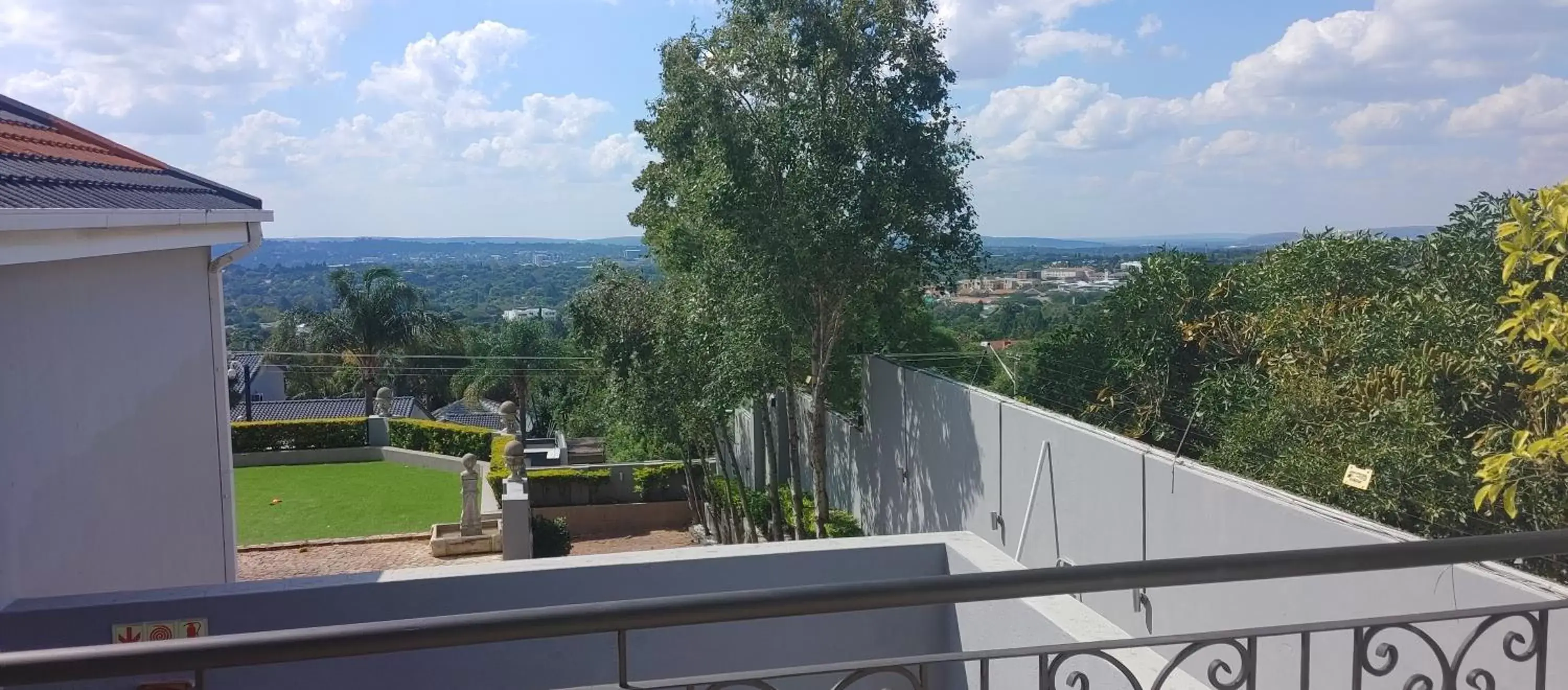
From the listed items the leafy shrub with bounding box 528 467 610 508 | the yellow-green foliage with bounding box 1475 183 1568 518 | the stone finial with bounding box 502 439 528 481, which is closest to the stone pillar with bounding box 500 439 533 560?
the stone finial with bounding box 502 439 528 481

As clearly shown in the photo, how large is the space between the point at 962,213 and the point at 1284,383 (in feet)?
14.4

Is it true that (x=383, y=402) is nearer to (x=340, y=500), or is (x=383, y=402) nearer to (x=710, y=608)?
(x=340, y=500)

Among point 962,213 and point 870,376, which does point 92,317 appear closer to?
point 962,213

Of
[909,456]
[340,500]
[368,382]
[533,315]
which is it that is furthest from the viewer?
[533,315]

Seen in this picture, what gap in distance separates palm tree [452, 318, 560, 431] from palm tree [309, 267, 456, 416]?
2.92m

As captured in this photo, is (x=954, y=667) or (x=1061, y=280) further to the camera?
(x=1061, y=280)

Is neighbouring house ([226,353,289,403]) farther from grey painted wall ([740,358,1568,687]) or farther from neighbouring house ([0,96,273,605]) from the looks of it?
neighbouring house ([0,96,273,605])

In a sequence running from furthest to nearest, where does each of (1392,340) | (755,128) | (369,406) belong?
(369,406) < (755,128) < (1392,340)

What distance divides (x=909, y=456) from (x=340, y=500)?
9637 mm

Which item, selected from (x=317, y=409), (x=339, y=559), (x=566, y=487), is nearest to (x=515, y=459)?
(x=339, y=559)

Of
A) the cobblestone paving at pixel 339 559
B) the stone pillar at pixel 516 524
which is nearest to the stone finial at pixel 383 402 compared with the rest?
the cobblestone paving at pixel 339 559

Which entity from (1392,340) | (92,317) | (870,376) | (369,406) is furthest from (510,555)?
(369,406)

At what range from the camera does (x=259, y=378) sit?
41938 mm

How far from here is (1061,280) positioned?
1368 centimetres
